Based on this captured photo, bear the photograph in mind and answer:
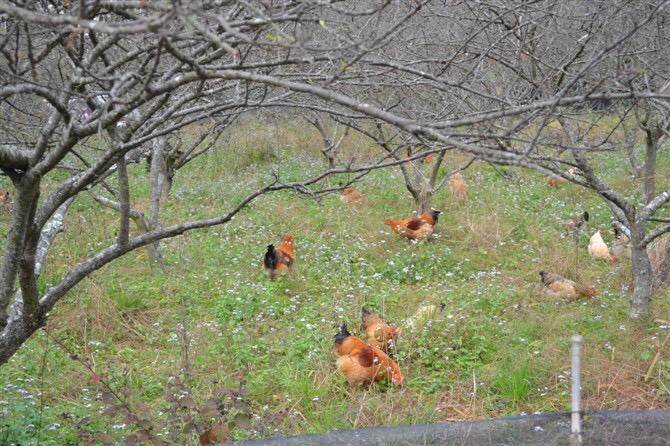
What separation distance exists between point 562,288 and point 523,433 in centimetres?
338

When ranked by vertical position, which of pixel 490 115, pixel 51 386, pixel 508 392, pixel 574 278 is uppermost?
pixel 574 278

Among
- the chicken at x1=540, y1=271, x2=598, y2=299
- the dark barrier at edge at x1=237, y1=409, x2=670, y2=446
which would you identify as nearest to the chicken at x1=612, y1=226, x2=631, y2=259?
the chicken at x1=540, y1=271, x2=598, y2=299

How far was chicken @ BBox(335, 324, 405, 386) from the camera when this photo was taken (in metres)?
5.09

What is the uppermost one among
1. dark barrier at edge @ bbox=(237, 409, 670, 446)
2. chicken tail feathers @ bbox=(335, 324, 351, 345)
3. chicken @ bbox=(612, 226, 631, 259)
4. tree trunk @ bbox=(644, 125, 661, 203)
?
tree trunk @ bbox=(644, 125, 661, 203)

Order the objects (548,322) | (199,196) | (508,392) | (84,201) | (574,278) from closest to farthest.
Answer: (508,392) → (548,322) → (574,278) → (84,201) → (199,196)

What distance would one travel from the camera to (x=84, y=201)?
10617 millimetres

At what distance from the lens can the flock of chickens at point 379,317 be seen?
16.8 feet

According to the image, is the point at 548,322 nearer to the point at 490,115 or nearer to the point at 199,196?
the point at 490,115

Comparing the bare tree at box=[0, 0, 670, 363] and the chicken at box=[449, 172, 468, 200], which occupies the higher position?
the chicken at box=[449, 172, 468, 200]

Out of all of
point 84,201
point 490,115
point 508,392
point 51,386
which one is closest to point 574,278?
point 508,392

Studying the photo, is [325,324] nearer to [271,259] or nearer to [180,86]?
[271,259]

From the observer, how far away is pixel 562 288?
21.8 feet

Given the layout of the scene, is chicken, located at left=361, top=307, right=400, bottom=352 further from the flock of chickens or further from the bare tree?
the bare tree

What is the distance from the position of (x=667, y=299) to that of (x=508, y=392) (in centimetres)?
193
